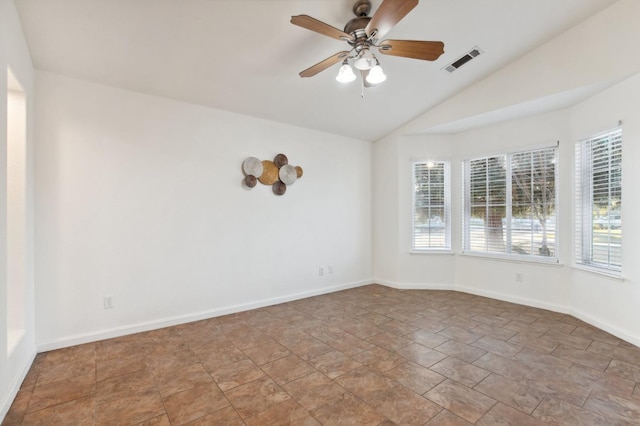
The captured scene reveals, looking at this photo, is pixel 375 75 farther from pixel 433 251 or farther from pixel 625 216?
pixel 433 251

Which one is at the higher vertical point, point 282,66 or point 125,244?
point 282,66

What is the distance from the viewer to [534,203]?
427cm

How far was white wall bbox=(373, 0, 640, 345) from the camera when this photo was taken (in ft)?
10.0

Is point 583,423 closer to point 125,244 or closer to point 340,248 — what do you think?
point 340,248

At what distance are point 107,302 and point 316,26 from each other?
329 cm

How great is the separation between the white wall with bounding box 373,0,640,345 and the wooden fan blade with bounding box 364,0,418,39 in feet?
7.82

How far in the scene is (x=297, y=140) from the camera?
4.63 meters

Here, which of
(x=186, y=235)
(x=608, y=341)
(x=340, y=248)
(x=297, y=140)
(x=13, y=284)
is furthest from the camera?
(x=340, y=248)

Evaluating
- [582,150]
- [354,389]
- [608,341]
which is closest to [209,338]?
[354,389]

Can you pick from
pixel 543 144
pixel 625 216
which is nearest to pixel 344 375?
pixel 625 216

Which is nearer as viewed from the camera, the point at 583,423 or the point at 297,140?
the point at 583,423

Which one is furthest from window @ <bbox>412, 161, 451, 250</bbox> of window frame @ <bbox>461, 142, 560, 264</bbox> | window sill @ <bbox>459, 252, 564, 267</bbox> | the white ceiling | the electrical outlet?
the electrical outlet

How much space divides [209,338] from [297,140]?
9.56ft

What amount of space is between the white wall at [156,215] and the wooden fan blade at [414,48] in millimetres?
2277
